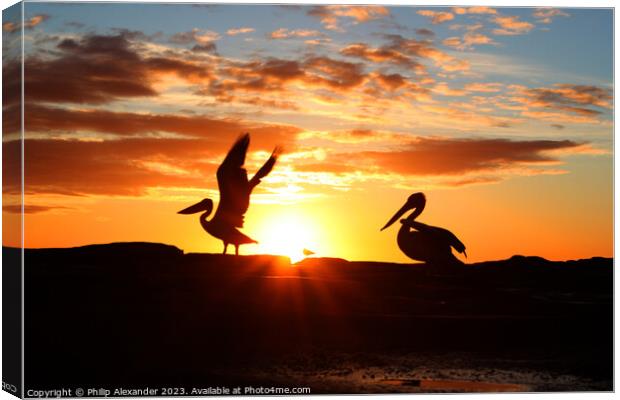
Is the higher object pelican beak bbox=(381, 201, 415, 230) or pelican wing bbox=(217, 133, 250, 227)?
pelican wing bbox=(217, 133, 250, 227)

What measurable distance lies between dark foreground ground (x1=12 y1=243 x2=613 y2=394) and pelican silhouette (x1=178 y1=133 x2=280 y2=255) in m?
0.41

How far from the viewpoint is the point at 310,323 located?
13.8m

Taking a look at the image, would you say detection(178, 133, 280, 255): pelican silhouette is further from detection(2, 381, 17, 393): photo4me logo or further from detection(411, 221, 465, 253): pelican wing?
detection(2, 381, 17, 393): photo4me logo

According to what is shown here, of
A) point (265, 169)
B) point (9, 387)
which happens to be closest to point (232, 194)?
point (265, 169)

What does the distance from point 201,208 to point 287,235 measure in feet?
3.55

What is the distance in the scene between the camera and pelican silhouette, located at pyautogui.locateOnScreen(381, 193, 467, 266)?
14.2 metres

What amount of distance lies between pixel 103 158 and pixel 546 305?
576 cm

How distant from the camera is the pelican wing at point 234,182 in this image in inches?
536

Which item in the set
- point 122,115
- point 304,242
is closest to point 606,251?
point 304,242

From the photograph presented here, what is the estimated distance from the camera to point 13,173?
12859 millimetres

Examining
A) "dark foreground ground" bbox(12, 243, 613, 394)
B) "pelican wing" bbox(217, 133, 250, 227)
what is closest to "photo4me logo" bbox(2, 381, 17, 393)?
"dark foreground ground" bbox(12, 243, 613, 394)

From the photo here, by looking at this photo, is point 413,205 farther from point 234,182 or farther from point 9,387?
point 9,387

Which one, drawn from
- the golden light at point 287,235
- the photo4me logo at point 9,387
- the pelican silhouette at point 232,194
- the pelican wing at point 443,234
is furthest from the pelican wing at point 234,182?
the photo4me logo at point 9,387

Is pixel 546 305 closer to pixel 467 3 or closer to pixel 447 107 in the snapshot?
pixel 447 107
